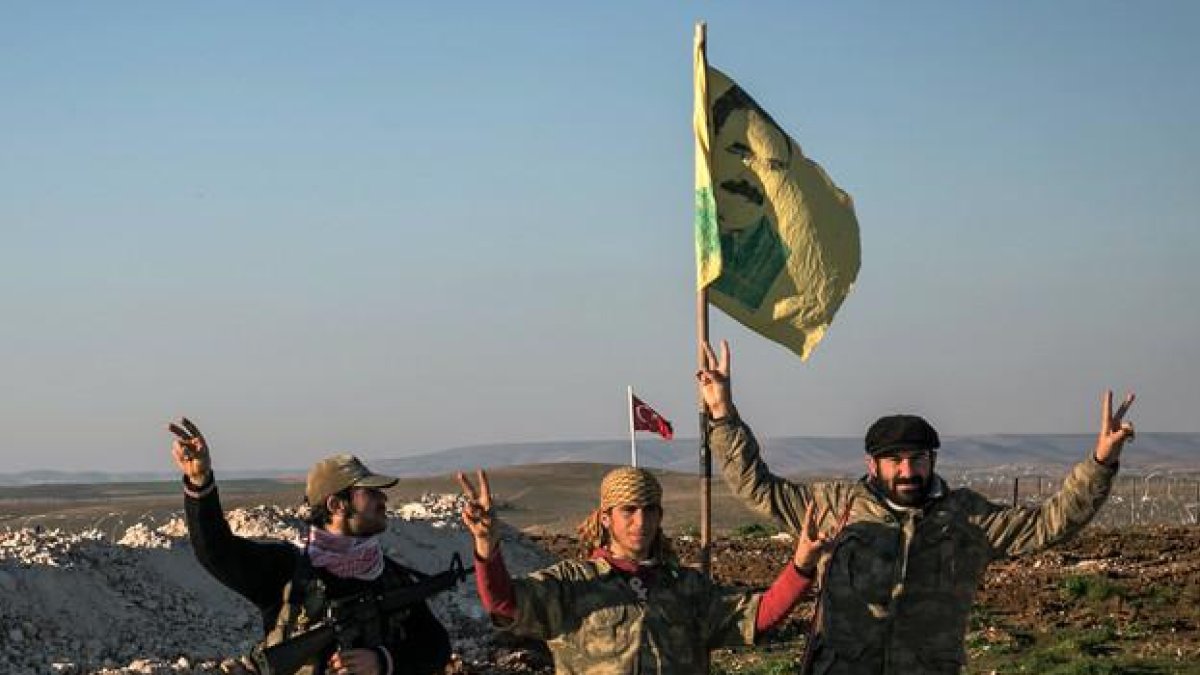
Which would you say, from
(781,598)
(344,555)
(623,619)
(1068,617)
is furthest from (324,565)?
(1068,617)

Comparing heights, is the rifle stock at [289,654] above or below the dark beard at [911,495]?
below

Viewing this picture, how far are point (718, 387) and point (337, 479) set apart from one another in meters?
1.79

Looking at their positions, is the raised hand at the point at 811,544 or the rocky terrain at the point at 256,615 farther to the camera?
the rocky terrain at the point at 256,615

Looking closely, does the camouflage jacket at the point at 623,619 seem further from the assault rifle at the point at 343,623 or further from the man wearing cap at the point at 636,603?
the assault rifle at the point at 343,623

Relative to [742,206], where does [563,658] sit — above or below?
below

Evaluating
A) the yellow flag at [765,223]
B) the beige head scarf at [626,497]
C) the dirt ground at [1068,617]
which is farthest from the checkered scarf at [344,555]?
the dirt ground at [1068,617]

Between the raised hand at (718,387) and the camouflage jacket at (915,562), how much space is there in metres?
0.18

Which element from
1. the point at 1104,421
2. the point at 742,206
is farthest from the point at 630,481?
the point at 742,206

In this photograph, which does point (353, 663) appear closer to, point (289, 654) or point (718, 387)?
point (289, 654)

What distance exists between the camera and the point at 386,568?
6480mm

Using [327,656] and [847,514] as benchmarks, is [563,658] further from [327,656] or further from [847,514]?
[847,514]

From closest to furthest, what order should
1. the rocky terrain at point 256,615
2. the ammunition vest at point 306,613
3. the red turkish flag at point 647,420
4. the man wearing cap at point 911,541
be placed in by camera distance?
the ammunition vest at point 306,613 → the man wearing cap at point 911,541 → the rocky terrain at point 256,615 → the red turkish flag at point 647,420

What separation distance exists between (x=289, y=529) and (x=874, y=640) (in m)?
16.9

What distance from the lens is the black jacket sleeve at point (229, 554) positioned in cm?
589
